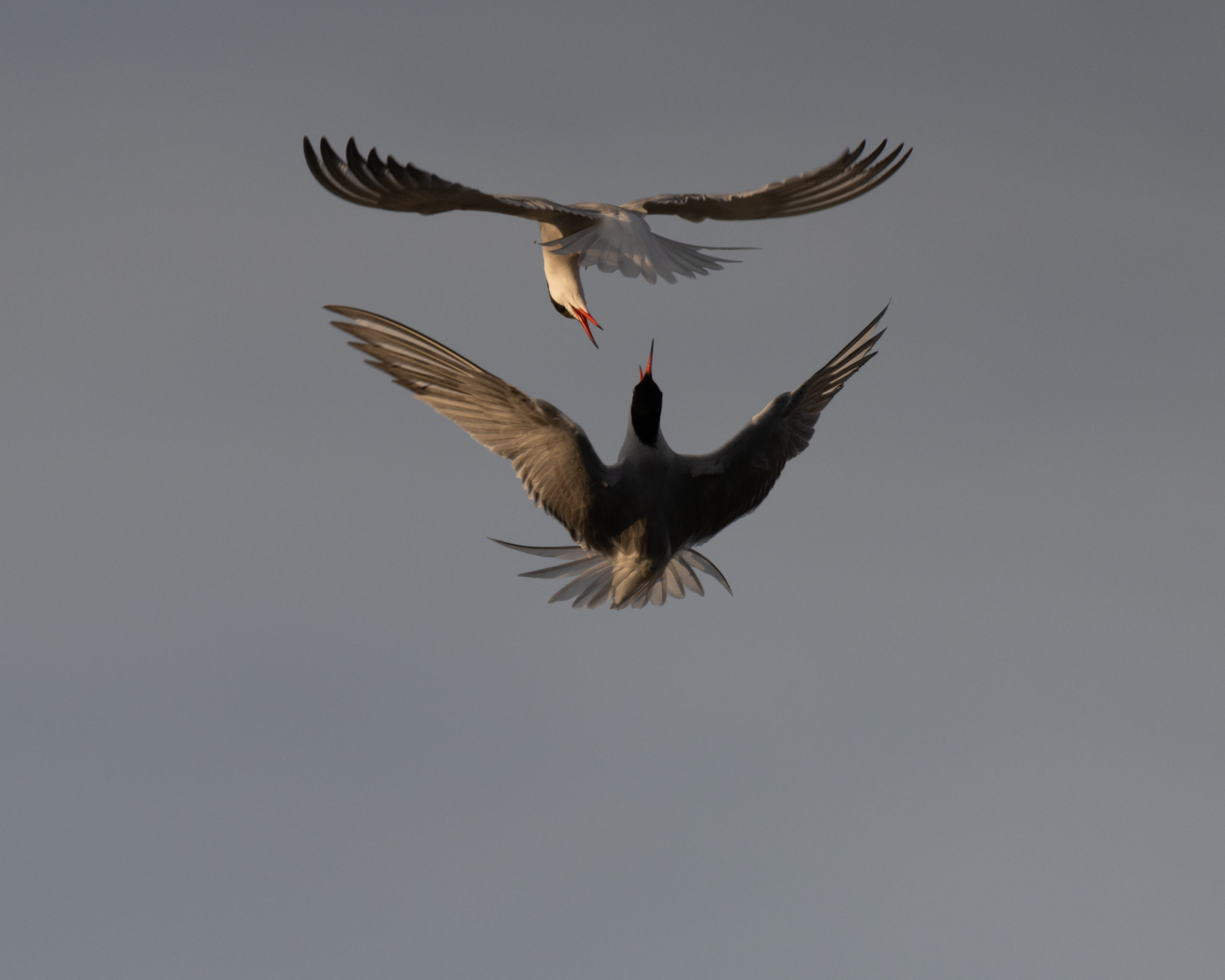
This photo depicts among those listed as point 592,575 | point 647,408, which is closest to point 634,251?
point 647,408

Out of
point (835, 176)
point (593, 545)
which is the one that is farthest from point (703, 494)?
point (835, 176)

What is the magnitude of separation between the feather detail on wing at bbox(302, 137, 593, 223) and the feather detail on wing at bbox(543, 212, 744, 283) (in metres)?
0.23

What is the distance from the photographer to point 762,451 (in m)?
5.65

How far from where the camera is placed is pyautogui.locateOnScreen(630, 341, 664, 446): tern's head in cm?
519

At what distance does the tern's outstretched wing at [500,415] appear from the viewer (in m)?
5.11

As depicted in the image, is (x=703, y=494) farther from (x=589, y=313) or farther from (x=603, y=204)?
(x=603, y=204)

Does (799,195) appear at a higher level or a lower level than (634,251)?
higher

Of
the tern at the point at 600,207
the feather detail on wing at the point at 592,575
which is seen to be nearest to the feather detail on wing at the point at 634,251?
the tern at the point at 600,207

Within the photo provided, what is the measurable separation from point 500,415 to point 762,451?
1.17m

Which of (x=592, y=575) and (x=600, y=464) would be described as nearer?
(x=600, y=464)

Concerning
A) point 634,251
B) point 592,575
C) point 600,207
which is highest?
point 600,207

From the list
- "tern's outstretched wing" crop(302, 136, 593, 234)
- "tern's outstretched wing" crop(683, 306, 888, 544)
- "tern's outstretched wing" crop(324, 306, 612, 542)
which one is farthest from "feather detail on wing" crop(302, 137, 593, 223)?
"tern's outstretched wing" crop(683, 306, 888, 544)

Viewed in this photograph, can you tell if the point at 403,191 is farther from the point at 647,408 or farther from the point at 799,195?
the point at 799,195

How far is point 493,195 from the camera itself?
17.9 feet
